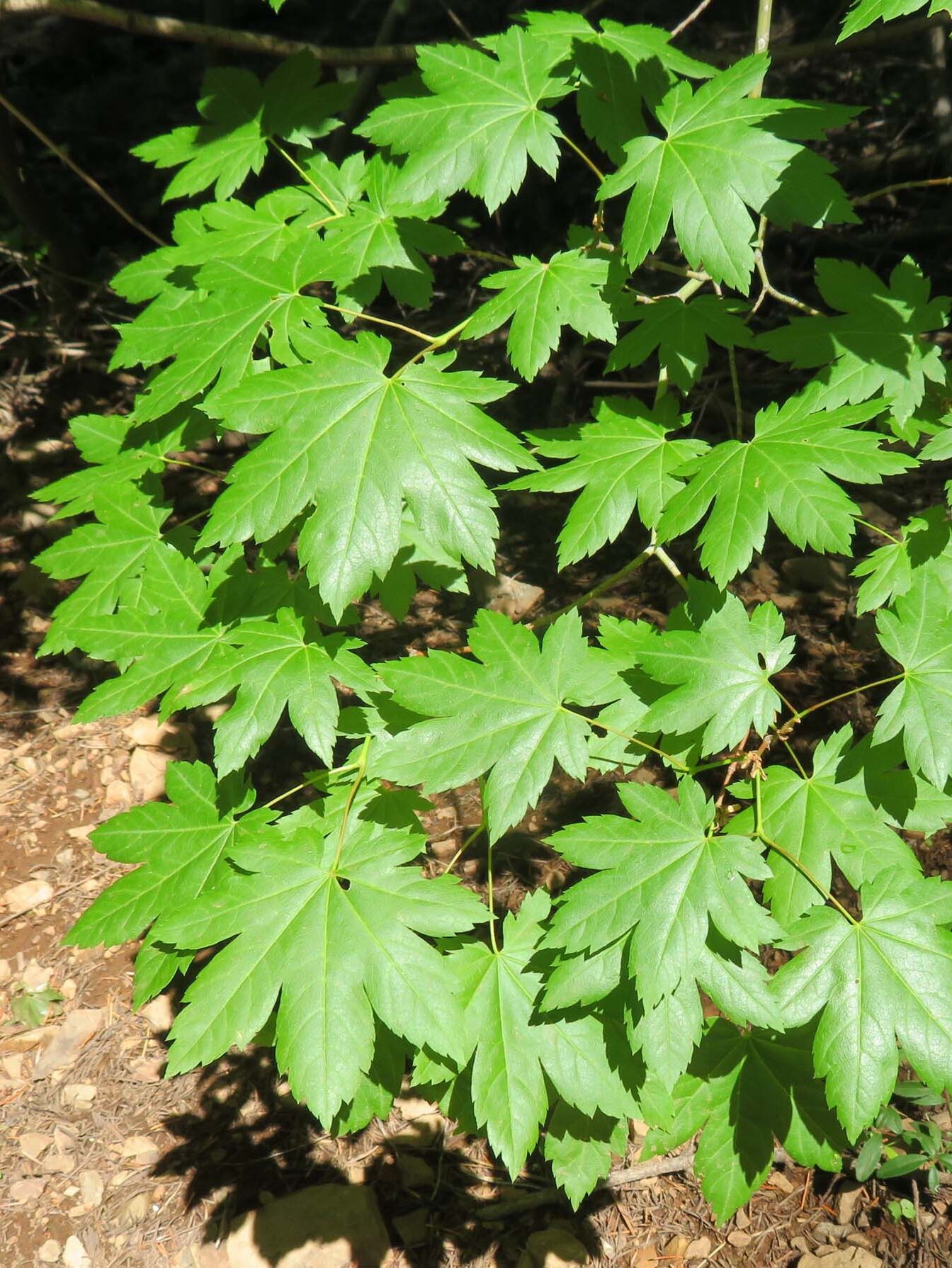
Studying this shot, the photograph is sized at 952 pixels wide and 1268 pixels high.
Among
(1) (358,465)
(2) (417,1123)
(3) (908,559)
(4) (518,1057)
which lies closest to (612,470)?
(1) (358,465)

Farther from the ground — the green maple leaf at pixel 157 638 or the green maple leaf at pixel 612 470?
the green maple leaf at pixel 612 470

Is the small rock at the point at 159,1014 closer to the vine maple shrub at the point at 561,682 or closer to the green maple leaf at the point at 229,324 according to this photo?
the vine maple shrub at the point at 561,682

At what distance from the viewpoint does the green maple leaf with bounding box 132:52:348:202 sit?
8.96 ft

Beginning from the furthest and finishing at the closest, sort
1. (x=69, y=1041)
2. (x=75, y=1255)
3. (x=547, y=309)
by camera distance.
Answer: (x=69, y=1041), (x=75, y=1255), (x=547, y=309)

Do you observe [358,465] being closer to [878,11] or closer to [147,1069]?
[878,11]

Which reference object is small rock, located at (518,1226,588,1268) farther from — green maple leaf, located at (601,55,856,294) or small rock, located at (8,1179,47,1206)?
green maple leaf, located at (601,55,856,294)

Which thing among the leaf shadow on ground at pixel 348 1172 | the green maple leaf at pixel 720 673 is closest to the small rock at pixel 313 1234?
the leaf shadow on ground at pixel 348 1172

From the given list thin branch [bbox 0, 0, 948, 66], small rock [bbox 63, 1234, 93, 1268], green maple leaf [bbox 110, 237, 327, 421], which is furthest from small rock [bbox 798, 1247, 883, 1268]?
thin branch [bbox 0, 0, 948, 66]

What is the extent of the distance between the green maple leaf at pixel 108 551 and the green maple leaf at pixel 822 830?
1782 millimetres

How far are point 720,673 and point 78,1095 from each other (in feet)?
9.21

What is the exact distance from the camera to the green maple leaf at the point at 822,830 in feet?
6.68

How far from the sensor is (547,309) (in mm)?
2121

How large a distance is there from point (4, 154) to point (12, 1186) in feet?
14.6

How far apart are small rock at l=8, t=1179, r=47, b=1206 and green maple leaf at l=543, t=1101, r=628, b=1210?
1.91m
